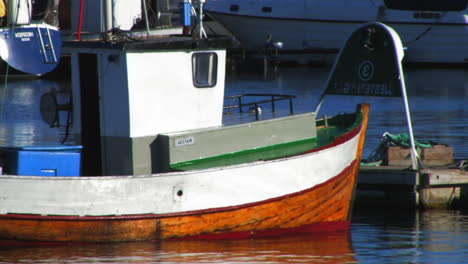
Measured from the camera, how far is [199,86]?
601 inches

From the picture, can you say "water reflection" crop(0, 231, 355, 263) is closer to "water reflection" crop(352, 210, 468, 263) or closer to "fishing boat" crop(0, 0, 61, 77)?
"water reflection" crop(352, 210, 468, 263)

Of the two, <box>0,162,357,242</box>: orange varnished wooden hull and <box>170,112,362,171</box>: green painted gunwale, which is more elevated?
<box>170,112,362,171</box>: green painted gunwale

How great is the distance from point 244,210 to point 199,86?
2.10 metres

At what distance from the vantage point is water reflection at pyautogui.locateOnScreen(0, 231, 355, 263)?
13.4m

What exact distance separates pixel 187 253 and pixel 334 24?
151 feet

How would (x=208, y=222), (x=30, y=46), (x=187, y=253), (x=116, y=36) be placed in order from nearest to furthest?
(x=187, y=253) < (x=208, y=222) < (x=116, y=36) < (x=30, y=46)

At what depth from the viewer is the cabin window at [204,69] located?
49.9 ft

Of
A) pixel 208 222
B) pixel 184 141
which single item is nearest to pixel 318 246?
pixel 208 222

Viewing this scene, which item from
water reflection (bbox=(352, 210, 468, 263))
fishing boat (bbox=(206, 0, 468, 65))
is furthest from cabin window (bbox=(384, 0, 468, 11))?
water reflection (bbox=(352, 210, 468, 263))

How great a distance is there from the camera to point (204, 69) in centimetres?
1533

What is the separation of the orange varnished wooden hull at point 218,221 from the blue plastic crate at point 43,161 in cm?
84

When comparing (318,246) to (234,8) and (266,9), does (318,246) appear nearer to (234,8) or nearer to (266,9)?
(266,9)

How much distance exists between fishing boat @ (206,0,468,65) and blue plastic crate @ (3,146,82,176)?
44.8m

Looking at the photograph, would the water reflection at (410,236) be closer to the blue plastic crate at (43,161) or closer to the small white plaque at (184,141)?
the small white plaque at (184,141)
